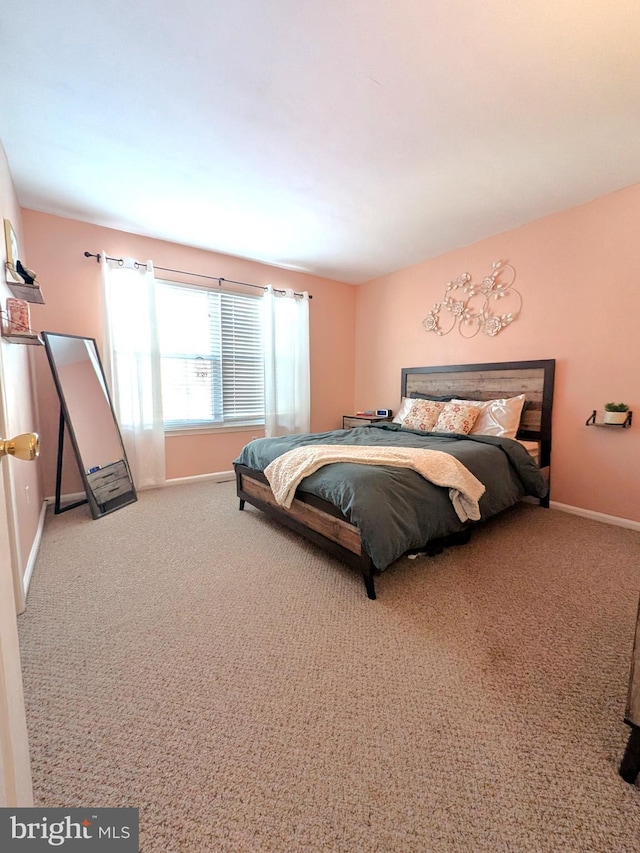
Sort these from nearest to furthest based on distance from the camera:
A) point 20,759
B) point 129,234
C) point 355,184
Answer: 1. point 20,759
2. point 355,184
3. point 129,234

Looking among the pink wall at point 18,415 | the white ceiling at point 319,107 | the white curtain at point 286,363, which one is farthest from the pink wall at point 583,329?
the pink wall at point 18,415

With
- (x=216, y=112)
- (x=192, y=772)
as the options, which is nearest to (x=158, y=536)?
(x=192, y=772)

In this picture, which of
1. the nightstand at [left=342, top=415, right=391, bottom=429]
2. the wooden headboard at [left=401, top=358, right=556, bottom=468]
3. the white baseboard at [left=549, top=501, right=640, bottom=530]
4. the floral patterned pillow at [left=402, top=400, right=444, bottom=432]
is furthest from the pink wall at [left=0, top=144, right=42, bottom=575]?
the white baseboard at [left=549, top=501, right=640, bottom=530]

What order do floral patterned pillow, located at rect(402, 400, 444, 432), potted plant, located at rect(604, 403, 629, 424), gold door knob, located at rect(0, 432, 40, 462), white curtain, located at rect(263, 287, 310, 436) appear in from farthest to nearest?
white curtain, located at rect(263, 287, 310, 436) < floral patterned pillow, located at rect(402, 400, 444, 432) < potted plant, located at rect(604, 403, 629, 424) < gold door knob, located at rect(0, 432, 40, 462)

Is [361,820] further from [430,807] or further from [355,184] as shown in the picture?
[355,184]

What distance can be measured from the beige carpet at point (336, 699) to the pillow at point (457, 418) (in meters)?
1.23

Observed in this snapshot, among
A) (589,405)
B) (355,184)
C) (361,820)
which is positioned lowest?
(361,820)

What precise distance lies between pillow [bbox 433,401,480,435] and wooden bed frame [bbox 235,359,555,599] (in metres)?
0.38

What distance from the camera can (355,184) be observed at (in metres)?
2.46

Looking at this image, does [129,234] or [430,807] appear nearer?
[430,807]

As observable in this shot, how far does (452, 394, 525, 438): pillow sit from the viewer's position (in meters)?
3.01

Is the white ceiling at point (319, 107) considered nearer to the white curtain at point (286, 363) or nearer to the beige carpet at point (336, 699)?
the white curtain at point (286, 363)

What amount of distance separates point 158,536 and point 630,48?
3649mm

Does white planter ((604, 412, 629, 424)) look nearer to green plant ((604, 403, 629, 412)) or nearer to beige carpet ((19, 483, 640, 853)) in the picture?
green plant ((604, 403, 629, 412))
